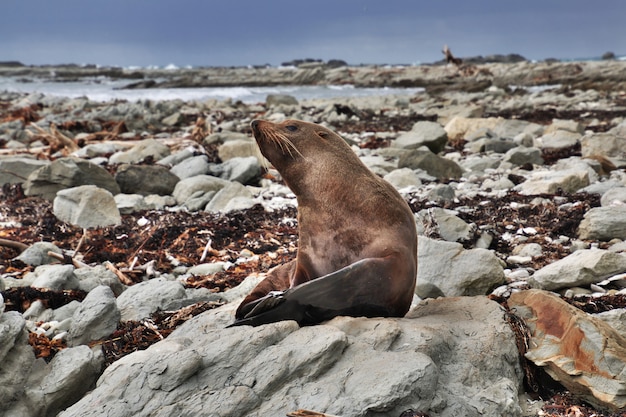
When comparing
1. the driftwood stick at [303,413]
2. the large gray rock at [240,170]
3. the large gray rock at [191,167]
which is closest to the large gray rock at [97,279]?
the driftwood stick at [303,413]

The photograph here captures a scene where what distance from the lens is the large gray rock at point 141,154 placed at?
13.7 metres

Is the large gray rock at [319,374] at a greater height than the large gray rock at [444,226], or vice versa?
the large gray rock at [319,374]

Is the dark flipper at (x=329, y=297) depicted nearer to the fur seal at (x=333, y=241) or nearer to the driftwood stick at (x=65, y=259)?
the fur seal at (x=333, y=241)

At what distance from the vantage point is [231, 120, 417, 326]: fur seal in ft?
12.6

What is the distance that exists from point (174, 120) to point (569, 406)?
19.8m

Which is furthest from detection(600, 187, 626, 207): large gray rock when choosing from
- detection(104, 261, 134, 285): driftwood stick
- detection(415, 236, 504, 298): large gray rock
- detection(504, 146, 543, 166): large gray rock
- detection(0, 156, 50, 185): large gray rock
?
detection(0, 156, 50, 185): large gray rock

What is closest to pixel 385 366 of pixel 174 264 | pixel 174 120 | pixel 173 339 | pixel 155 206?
pixel 173 339

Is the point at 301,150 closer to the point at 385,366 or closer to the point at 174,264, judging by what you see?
the point at 385,366

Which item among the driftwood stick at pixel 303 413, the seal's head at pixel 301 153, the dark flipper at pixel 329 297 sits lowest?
the driftwood stick at pixel 303 413

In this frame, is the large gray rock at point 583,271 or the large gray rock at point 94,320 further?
the large gray rock at point 583,271

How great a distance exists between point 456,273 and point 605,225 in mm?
2433

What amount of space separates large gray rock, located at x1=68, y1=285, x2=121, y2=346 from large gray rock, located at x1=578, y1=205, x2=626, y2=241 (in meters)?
4.99

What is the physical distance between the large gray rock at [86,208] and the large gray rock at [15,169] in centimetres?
269

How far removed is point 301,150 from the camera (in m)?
4.30
